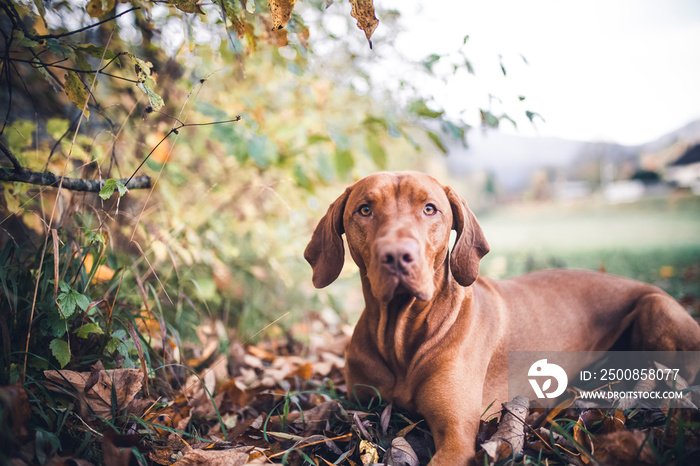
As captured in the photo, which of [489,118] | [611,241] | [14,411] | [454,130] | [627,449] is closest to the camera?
[14,411]

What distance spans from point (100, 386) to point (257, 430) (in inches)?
32.3

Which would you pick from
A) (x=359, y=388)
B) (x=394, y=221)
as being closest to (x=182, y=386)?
(x=359, y=388)

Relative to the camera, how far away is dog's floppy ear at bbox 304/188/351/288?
2.44 meters

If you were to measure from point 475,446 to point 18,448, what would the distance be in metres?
1.88

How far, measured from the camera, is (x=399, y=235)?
194 centimetres

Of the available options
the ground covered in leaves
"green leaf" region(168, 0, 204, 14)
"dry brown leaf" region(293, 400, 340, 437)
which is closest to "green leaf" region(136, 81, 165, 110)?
"green leaf" region(168, 0, 204, 14)

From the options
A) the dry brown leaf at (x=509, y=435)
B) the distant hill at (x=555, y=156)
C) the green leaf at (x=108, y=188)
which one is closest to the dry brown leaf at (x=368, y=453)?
the dry brown leaf at (x=509, y=435)

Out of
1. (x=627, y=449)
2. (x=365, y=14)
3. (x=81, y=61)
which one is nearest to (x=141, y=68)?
(x=81, y=61)

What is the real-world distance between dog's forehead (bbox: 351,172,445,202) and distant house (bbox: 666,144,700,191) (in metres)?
7.66

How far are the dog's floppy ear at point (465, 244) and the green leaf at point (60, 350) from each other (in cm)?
195

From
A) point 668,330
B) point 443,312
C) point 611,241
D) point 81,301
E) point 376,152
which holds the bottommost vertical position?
point 611,241

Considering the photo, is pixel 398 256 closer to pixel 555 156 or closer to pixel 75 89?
pixel 75 89

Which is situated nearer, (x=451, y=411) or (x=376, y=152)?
(x=451, y=411)

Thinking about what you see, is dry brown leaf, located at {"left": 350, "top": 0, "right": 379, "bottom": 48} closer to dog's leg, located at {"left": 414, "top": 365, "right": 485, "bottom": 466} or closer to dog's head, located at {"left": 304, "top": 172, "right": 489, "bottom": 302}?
dog's head, located at {"left": 304, "top": 172, "right": 489, "bottom": 302}
